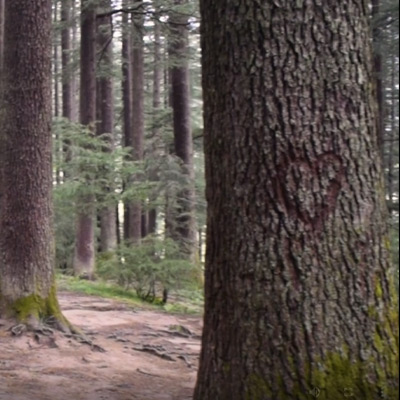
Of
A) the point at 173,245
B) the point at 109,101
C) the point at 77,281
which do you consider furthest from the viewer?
the point at 109,101

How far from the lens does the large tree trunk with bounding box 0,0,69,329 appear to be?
8.21 m

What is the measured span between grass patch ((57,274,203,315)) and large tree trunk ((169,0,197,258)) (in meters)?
0.99

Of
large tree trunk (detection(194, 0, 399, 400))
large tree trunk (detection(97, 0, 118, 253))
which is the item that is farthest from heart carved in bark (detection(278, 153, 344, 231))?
large tree trunk (detection(97, 0, 118, 253))

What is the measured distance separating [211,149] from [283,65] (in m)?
0.68

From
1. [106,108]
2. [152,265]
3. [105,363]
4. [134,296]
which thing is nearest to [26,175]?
[105,363]

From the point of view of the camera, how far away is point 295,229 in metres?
3.60

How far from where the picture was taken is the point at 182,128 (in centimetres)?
1769

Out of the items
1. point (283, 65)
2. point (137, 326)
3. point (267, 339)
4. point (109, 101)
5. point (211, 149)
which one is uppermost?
point (109, 101)

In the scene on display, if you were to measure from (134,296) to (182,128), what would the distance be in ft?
17.9

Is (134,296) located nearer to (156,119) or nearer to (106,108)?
(106,108)

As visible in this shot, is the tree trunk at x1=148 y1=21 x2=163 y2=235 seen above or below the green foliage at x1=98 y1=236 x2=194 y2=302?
above

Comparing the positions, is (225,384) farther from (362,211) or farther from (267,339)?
(362,211)

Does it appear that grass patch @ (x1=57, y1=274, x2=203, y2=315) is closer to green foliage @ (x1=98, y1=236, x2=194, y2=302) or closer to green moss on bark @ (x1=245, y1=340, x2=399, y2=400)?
green foliage @ (x1=98, y1=236, x2=194, y2=302)

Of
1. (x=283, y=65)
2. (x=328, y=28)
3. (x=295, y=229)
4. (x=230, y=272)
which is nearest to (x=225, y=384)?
(x=230, y=272)
